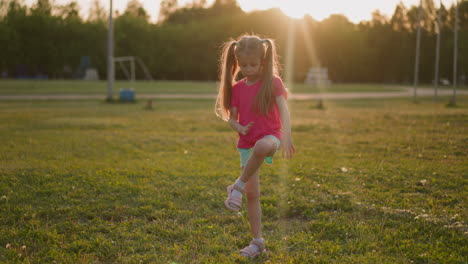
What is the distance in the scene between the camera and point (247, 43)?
330 centimetres

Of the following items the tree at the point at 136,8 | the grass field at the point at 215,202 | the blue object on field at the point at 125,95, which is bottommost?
the grass field at the point at 215,202

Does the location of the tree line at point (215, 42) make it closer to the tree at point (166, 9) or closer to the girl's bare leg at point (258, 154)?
the tree at point (166, 9)

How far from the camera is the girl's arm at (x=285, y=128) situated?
3301mm

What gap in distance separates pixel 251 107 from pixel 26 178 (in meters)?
4.18

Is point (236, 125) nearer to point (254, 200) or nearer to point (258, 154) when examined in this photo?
point (258, 154)

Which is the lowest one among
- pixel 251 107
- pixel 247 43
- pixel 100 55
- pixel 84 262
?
pixel 84 262

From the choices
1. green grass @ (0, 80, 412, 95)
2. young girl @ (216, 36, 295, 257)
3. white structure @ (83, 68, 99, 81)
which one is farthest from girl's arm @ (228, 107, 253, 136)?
white structure @ (83, 68, 99, 81)

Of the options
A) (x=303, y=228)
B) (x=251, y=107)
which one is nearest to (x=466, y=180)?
(x=303, y=228)

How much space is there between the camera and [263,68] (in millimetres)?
3396

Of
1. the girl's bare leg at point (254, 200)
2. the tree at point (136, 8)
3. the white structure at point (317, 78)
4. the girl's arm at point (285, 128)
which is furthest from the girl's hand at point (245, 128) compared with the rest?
the tree at point (136, 8)

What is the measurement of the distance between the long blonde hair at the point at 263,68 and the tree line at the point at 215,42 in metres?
56.4

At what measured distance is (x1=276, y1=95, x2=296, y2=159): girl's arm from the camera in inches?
130

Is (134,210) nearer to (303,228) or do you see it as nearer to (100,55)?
(303,228)

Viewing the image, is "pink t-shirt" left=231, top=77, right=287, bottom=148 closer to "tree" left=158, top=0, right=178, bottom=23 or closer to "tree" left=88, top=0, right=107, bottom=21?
"tree" left=88, top=0, right=107, bottom=21
